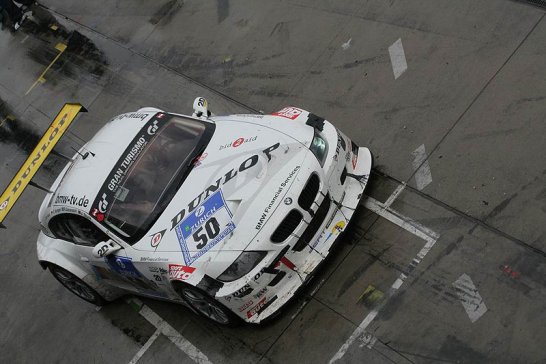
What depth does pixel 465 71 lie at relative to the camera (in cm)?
797

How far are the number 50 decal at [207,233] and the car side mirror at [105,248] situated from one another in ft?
3.07

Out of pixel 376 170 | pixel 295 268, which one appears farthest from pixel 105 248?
pixel 376 170

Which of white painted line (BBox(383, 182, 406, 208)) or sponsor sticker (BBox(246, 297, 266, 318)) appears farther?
white painted line (BBox(383, 182, 406, 208))

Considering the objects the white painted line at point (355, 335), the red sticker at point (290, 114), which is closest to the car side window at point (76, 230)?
the red sticker at point (290, 114)

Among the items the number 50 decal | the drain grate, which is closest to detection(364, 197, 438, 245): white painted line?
the number 50 decal

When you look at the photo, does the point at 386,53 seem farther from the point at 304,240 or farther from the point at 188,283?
the point at 188,283

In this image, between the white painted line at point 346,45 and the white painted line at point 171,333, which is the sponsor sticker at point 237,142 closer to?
the white painted line at point 171,333

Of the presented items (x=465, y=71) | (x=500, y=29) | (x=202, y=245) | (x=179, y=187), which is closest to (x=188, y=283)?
(x=202, y=245)

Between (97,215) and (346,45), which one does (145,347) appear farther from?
(346,45)

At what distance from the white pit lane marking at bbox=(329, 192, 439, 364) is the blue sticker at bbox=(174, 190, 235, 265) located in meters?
1.59

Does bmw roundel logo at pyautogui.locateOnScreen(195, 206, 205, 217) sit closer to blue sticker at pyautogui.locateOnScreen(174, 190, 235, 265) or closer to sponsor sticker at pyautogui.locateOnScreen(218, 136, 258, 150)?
blue sticker at pyautogui.locateOnScreen(174, 190, 235, 265)

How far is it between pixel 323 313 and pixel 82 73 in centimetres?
725

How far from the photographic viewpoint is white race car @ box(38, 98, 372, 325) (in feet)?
19.5

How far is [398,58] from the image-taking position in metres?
8.59
